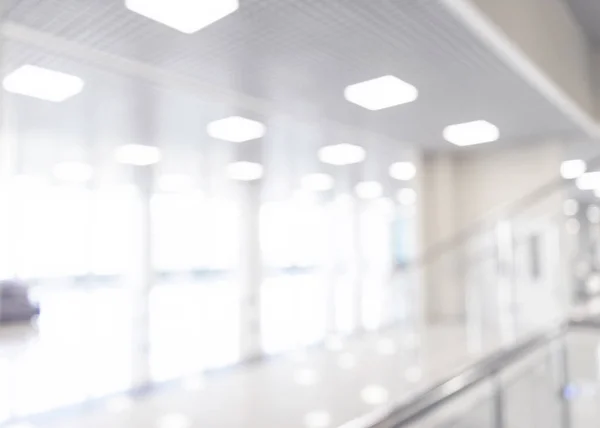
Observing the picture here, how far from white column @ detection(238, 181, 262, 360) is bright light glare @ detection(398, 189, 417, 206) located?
7.62 ft

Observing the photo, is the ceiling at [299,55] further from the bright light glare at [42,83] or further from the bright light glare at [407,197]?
the bright light glare at [407,197]

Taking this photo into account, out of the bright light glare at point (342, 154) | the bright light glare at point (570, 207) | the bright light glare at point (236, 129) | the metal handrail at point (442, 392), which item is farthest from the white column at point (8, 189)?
the bright light glare at point (570, 207)

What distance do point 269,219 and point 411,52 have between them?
3895 millimetres

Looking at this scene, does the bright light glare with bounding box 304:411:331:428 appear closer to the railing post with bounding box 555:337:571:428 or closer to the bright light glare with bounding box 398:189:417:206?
the railing post with bounding box 555:337:571:428


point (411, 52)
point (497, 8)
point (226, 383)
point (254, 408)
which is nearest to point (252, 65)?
point (411, 52)

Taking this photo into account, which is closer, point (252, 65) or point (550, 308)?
point (252, 65)

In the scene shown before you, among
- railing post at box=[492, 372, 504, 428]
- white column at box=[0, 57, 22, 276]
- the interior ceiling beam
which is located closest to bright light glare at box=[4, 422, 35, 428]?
white column at box=[0, 57, 22, 276]

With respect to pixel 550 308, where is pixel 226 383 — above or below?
below

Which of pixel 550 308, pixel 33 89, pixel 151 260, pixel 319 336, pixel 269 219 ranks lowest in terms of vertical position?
pixel 319 336

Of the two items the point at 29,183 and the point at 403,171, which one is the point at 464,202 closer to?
the point at 403,171

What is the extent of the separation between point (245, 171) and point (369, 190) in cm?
333

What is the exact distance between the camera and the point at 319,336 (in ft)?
24.0

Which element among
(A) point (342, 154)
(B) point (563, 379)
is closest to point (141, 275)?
(A) point (342, 154)

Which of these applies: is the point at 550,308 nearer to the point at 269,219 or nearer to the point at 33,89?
the point at 269,219
